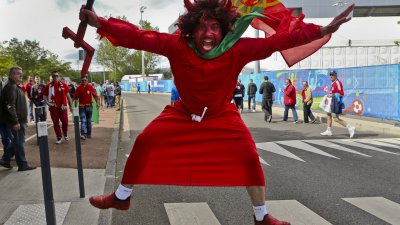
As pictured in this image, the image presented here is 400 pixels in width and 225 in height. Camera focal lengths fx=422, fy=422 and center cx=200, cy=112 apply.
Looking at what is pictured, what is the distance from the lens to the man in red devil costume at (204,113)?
327cm

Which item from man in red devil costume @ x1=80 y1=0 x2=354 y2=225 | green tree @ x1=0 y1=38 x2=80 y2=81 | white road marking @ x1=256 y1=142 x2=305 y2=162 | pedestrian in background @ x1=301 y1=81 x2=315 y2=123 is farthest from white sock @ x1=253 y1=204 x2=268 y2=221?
green tree @ x1=0 y1=38 x2=80 y2=81

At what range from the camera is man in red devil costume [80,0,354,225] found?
3.27 meters

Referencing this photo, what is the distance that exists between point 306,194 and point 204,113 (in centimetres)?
272

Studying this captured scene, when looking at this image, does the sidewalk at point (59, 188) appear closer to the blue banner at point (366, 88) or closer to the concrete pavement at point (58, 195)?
the concrete pavement at point (58, 195)

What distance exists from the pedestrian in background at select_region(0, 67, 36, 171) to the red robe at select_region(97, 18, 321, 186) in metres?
4.02

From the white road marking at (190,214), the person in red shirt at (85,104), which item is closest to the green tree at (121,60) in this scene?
the person in red shirt at (85,104)

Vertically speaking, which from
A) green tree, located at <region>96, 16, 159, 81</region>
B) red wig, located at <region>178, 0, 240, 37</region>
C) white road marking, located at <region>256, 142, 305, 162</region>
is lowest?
white road marking, located at <region>256, 142, 305, 162</region>

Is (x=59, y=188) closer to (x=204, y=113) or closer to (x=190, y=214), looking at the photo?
(x=190, y=214)

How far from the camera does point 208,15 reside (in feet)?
11.1

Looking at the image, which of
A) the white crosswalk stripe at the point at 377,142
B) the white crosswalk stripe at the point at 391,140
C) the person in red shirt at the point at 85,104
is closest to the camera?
the white crosswalk stripe at the point at 377,142

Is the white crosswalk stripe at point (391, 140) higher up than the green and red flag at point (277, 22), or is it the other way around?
the green and red flag at point (277, 22)

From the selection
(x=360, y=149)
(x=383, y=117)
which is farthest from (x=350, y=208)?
(x=383, y=117)

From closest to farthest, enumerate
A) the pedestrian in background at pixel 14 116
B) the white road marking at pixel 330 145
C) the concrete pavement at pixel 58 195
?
the concrete pavement at pixel 58 195 → the pedestrian in background at pixel 14 116 → the white road marking at pixel 330 145

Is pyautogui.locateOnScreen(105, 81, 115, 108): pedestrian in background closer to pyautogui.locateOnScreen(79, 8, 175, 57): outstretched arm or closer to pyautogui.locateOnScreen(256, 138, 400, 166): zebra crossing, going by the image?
pyautogui.locateOnScreen(256, 138, 400, 166): zebra crossing
